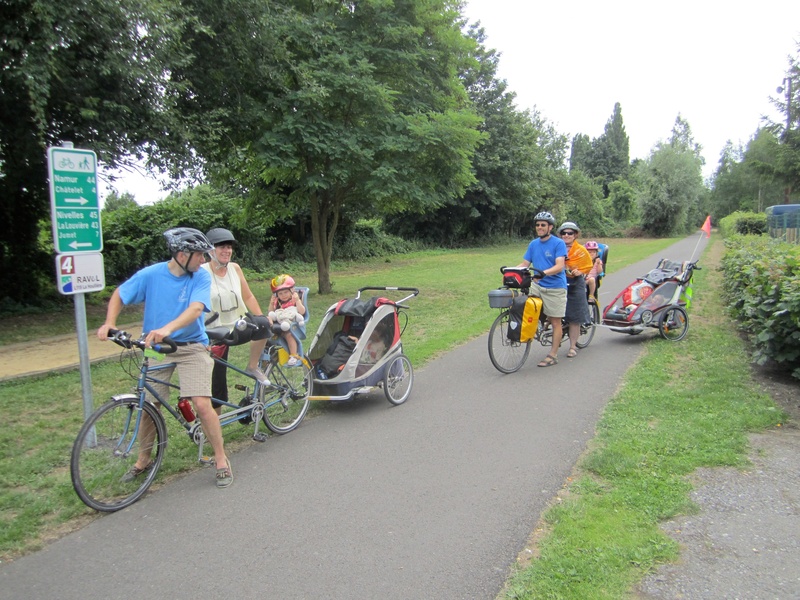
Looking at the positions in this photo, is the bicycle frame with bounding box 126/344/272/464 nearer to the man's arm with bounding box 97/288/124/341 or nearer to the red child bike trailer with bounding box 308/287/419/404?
the man's arm with bounding box 97/288/124/341

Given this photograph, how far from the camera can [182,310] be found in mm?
4180

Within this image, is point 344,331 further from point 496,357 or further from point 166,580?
point 166,580

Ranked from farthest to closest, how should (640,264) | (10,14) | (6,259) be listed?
1. (640,264)
2. (6,259)
3. (10,14)

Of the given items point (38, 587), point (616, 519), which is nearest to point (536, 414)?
point (616, 519)

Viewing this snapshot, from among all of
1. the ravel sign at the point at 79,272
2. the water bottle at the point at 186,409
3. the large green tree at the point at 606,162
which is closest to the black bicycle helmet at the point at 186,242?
the ravel sign at the point at 79,272

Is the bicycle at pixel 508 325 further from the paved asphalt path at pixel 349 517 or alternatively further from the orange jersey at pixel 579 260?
the paved asphalt path at pixel 349 517

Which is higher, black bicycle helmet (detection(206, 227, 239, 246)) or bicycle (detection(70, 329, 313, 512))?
black bicycle helmet (detection(206, 227, 239, 246))

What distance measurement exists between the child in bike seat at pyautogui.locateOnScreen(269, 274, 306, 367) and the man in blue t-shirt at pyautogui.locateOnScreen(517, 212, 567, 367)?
3.35 metres

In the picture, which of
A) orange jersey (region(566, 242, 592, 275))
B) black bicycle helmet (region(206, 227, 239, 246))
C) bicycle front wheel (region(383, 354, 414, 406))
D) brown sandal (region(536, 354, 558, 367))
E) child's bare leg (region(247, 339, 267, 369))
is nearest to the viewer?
black bicycle helmet (region(206, 227, 239, 246))

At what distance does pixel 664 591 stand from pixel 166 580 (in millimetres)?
2673

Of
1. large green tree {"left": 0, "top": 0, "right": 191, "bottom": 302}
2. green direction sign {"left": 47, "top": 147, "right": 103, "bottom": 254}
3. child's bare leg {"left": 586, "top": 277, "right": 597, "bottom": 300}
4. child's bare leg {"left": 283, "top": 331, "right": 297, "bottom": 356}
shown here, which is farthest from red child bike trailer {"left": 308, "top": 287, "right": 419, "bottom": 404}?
large green tree {"left": 0, "top": 0, "right": 191, "bottom": 302}

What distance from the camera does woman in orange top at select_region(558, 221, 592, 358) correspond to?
27.6ft

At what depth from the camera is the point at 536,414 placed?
5926 mm

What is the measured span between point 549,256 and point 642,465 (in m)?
3.77
